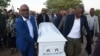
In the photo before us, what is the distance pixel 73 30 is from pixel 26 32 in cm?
128

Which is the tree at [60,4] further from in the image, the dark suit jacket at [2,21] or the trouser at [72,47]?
the trouser at [72,47]

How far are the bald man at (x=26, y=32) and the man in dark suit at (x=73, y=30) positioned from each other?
0.96 m

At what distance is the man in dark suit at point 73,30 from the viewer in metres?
6.57

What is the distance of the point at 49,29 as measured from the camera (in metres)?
5.88

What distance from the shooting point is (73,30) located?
6.60m

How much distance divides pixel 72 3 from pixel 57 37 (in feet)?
235

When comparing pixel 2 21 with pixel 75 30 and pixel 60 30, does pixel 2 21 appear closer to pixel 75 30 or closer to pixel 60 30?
pixel 60 30

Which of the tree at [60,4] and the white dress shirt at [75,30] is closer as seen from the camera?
the white dress shirt at [75,30]

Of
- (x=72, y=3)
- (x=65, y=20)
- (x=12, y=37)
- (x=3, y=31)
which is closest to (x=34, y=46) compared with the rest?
(x=65, y=20)

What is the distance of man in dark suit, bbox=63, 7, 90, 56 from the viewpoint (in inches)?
259

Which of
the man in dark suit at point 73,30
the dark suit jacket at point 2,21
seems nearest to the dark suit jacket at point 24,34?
the man in dark suit at point 73,30

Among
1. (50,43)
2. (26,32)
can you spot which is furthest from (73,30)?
(26,32)

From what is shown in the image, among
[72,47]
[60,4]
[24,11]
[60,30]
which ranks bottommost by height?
[60,4]

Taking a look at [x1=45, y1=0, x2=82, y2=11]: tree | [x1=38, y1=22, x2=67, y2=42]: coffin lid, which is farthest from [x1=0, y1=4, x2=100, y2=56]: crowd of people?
[x1=45, y1=0, x2=82, y2=11]: tree
